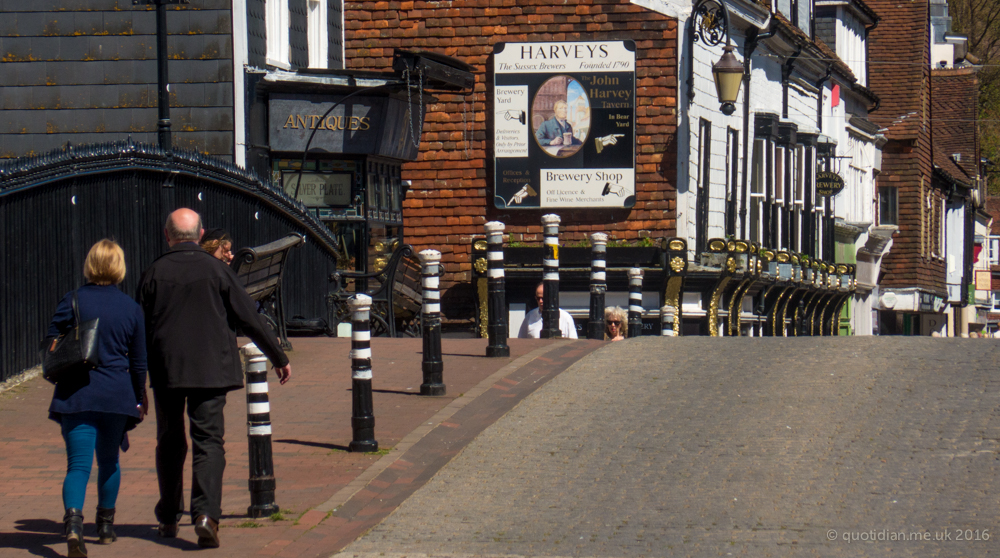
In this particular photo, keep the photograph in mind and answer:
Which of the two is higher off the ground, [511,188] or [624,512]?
[511,188]

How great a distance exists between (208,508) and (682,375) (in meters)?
5.49

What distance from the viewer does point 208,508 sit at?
663 cm

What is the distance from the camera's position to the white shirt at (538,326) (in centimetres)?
1468

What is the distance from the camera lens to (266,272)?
41.2 feet

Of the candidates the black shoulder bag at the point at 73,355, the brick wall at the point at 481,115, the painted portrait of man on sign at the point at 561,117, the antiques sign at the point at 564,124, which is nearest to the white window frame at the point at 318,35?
the brick wall at the point at 481,115

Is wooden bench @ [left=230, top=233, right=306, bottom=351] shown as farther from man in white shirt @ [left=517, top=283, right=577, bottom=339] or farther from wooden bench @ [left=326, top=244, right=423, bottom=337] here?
man in white shirt @ [left=517, top=283, right=577, bottom=339]

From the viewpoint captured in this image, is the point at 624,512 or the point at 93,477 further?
the point at 93,477

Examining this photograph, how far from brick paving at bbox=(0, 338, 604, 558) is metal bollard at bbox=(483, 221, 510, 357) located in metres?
0.18

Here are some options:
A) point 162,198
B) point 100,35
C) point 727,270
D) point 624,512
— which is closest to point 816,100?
point 727,270

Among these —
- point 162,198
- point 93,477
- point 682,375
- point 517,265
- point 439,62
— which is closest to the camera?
point 93,477

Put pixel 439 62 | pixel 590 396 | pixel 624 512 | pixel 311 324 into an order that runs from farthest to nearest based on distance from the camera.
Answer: pixel 439 62, pixel 311 324, pixel 590 396, pixel 624 512

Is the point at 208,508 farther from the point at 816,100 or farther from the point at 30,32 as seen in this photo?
the point at 816,100

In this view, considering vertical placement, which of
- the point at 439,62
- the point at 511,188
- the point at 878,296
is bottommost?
the point at 878,296

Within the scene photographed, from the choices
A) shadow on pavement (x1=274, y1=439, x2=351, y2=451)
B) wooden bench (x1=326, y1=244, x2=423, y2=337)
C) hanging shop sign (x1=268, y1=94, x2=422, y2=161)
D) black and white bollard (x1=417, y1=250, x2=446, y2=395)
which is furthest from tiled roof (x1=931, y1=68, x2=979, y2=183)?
shadow on pavement (x1=274, y1=439, x2=351, y2=451)
